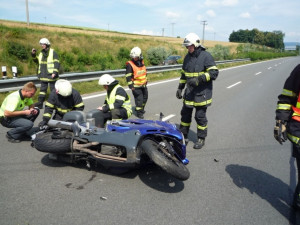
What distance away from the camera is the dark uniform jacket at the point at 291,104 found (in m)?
2.80

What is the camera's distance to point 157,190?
3.49 m

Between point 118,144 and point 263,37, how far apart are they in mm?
147226

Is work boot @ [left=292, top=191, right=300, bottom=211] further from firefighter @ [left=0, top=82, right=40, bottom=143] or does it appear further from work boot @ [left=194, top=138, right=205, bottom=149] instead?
firefighter @ [left=0, top=82, right=40, bottom=143]

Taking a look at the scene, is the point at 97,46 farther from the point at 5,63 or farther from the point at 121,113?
the point at 121,113

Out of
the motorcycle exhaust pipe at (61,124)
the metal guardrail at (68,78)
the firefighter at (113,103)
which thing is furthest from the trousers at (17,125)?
the metal guardrail at (68,78)

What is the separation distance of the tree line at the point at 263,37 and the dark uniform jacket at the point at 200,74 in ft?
469

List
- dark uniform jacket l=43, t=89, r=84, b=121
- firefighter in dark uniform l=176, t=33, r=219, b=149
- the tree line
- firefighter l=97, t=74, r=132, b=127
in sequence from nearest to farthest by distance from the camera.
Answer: firefighter in dark uniform l=176, t=33, r=219, b=149 < dark uniform jacket l=43, t=89, r=84, b=121 < firefighter l=97, t=74, r=132, b=127 < the tree line

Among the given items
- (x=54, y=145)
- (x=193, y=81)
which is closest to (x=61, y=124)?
(x=54, y=145)

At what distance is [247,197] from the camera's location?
3.40 m

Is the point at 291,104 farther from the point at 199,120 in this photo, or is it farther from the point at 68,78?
the point at 68,78

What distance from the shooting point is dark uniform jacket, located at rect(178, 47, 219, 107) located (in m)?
4.73

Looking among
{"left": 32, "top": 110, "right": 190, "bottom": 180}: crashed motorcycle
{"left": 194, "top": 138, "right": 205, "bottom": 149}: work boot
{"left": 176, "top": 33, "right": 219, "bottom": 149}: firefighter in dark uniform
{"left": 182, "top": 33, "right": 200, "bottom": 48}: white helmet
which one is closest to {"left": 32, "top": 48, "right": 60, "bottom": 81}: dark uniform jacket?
{"left": 32, "top": 110, "right": 190, "bottom": 180}: crashed motorcycle

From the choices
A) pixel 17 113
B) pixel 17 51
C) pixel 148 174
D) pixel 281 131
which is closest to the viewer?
pixel 281 131

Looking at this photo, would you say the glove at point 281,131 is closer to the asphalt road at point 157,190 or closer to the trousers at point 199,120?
the asphalt road at point 157,190
